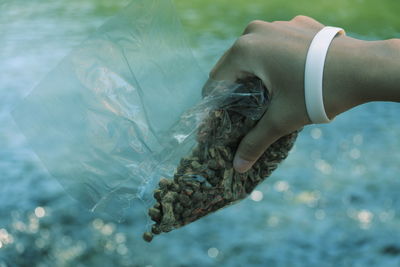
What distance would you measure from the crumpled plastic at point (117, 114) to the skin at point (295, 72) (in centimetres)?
5

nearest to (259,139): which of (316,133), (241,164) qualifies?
(241,164)

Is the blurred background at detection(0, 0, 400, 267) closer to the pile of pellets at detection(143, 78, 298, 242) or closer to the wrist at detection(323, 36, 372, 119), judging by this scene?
the pile of pellets at detection(143, 78, 298, 242)

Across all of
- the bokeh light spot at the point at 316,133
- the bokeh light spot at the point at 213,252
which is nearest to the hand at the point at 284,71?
the bokeh light spot at the point at 213,252

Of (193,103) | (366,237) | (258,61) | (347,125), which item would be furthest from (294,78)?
(347,125)

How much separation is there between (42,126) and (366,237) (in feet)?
3.29

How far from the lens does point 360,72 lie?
1.93ft

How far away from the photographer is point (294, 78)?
0.61 meters

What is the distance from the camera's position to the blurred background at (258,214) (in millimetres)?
1318

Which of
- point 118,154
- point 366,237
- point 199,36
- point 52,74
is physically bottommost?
point 366,237

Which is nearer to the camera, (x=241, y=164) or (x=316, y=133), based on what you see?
(x=241, y=164)

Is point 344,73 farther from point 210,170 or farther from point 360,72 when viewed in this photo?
point 210,170

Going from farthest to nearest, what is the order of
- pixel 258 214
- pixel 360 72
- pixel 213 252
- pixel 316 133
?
1. pixel 316 133
2. pixel 258 214
3. pixel 213 252
4. pixel 360 72

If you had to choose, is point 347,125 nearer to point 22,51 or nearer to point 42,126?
point 22,51

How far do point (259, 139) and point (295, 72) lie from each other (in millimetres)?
92
